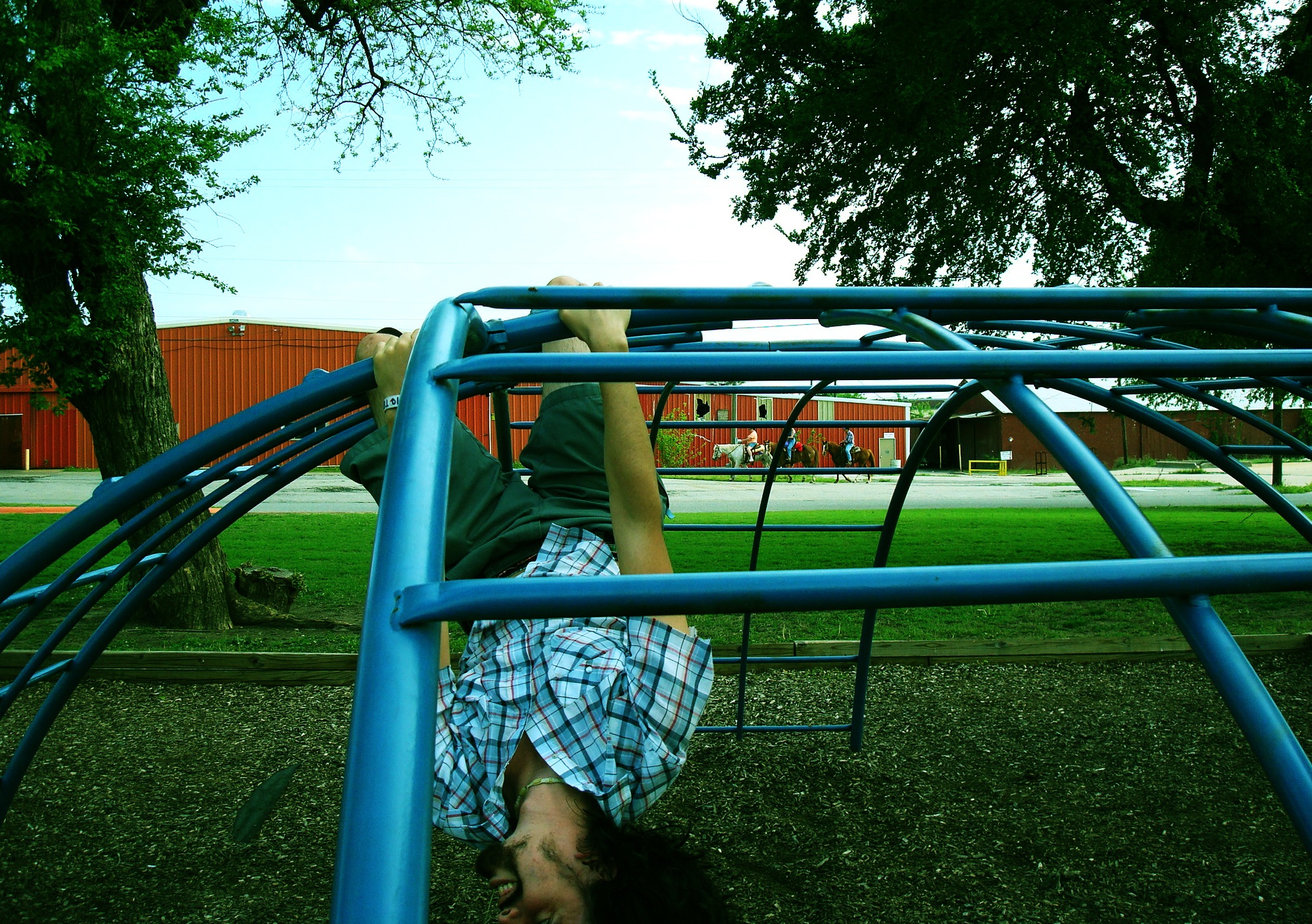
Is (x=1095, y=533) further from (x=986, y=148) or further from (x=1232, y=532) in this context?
(x=986, y=148)

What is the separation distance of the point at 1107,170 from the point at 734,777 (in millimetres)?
4979

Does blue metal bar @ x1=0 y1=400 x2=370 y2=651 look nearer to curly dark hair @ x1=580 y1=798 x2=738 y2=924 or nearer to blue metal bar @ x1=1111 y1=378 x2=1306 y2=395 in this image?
curly dark hair @ x1=580 y1=798 x2=738 y2=924

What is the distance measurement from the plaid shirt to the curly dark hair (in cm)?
7

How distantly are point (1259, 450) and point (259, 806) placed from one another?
3.60 meters

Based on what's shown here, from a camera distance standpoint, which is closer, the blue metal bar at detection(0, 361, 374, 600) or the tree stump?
the blue metal bar at detection(0, 361, 374, 600)

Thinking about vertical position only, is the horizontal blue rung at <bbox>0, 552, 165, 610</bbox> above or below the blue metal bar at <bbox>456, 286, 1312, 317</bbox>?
below

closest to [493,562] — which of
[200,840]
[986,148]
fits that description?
[200,840]

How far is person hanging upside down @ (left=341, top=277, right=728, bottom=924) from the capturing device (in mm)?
1520

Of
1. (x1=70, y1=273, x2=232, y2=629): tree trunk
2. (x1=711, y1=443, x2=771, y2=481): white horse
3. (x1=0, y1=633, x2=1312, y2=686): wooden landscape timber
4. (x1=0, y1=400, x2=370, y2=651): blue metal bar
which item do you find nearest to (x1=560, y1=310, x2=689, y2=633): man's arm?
(x1=0, y1=400, x2=370, y2=651): blue metal bar

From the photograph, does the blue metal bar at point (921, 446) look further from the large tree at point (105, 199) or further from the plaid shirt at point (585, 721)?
the large tree at point (105, 199)

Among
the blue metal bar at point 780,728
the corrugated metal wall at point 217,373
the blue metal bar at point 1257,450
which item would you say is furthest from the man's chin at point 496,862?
the corrugated metal wall at point 217,373

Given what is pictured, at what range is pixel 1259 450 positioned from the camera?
3207mm

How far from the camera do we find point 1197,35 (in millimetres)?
5559

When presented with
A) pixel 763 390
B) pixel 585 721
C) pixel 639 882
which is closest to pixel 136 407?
pixel 763 390
